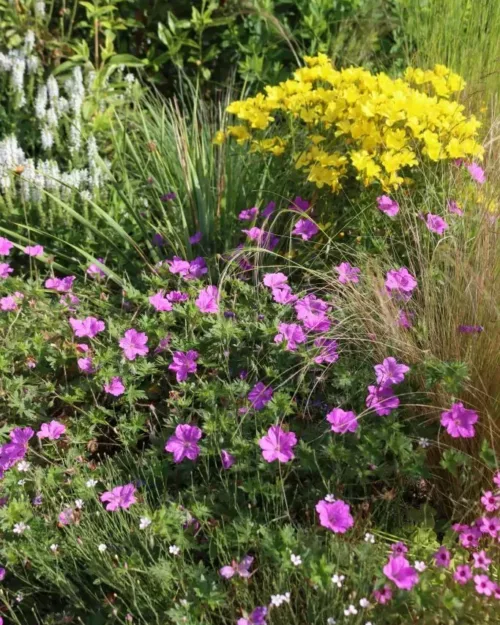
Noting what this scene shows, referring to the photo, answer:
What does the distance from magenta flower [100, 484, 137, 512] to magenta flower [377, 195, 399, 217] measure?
1351 mm

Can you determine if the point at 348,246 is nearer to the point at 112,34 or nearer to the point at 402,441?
the point at 402,441

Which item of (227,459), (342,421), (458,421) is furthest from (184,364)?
(458,421)

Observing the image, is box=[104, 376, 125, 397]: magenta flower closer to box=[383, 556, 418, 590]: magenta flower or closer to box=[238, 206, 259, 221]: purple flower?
box=[238, 206, 259, 221]: purple flower

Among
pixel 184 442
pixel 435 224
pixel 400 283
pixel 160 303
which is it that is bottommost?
pixel 184 442

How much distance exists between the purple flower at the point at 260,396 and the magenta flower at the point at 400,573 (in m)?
0.63

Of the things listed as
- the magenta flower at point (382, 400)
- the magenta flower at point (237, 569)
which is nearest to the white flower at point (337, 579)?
the magenta flower at point (237, 569)

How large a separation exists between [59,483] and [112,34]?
9.21ft

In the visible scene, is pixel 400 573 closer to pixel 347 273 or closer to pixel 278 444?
pixel 278 444

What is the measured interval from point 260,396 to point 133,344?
48cm

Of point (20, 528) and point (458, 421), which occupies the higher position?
point (458, 421)

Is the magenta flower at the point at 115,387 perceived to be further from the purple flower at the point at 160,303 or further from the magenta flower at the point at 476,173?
the magenta flower at the point at 476,173

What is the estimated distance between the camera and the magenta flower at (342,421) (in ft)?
6.15

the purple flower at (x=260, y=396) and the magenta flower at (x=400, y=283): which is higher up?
the magenta flower at (x=400, y=283)

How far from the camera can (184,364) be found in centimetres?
225
